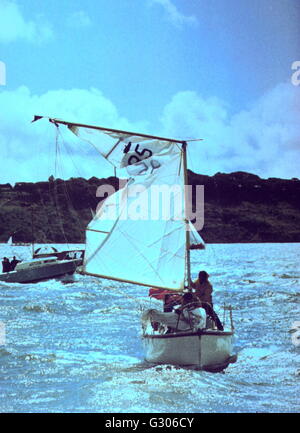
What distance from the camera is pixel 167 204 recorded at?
11.8m

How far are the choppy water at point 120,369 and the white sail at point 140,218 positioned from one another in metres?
1.65

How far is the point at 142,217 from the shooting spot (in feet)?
39.1

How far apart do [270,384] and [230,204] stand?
48.4 m

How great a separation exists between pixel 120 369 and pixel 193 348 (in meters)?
1.62

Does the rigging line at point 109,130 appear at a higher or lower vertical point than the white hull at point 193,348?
higher

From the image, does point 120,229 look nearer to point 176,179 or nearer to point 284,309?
point 176,179

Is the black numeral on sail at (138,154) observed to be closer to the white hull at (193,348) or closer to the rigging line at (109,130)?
the rigging line at (109,130)

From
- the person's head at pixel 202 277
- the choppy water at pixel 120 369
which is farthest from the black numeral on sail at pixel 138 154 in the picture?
the choppy water at pixel 120 369

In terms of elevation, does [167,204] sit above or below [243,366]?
above

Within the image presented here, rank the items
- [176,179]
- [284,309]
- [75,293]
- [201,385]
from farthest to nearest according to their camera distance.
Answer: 1. [75,293]
2. [284,309]
3. [176,179]
4. [201,385]

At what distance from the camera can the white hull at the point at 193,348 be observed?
991 centimetres

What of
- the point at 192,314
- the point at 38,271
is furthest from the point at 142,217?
the point at 38,271

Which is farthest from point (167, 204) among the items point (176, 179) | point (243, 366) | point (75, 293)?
point (75, 293)

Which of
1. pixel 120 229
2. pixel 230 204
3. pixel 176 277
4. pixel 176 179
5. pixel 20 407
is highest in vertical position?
pixel 230 204
